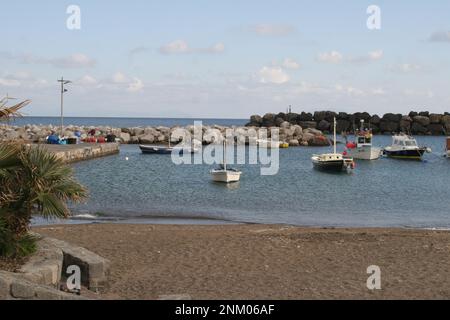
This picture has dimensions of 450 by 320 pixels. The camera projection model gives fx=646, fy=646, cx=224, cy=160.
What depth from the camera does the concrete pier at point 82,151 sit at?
54.2 m

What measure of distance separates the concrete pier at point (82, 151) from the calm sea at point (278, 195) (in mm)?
1255

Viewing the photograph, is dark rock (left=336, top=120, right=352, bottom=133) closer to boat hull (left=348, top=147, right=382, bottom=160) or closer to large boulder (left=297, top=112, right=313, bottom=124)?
large boulder (left=297, top=112, right=313, bottom=124)

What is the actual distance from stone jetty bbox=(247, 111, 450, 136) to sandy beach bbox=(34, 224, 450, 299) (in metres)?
104

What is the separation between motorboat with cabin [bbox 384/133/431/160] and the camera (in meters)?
66.4

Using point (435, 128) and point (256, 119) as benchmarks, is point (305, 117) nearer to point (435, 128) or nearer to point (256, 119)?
point (256, 119)

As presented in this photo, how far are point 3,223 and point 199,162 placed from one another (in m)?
52.8

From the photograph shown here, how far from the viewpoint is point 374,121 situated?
4978 inches

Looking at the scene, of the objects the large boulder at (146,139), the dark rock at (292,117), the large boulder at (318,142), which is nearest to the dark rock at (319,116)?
the dark rock at (292,117)

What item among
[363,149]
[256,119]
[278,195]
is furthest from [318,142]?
[278,195]

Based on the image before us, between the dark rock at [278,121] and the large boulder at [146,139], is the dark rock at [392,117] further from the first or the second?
the large boulder at [146,139]

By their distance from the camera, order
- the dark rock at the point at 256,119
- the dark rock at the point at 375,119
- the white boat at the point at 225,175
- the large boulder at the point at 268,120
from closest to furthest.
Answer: the white boat at the point at 225,175 → the large boulder at the point at 268,120 → the dark rock at the point at 375,119 → the dark rock at the point at 256,119

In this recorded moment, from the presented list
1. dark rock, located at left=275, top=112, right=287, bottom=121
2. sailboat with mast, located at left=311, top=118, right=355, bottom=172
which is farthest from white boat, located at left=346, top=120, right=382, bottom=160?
dark rock, located at left=275, top=112, right=287, bottom=121
